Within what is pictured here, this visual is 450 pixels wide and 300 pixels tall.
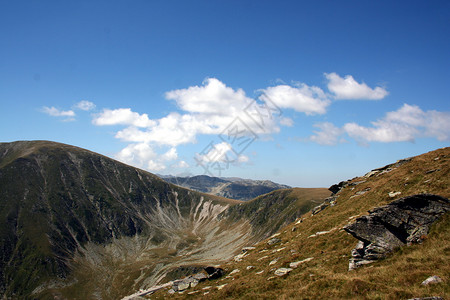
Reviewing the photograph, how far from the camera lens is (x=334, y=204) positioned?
5144 centimetres

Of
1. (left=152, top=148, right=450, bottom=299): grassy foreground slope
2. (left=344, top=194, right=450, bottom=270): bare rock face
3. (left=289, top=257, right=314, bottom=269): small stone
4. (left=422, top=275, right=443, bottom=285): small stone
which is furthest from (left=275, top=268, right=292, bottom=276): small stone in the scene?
(left=422, top=275, right=443, bottom=285): small stone

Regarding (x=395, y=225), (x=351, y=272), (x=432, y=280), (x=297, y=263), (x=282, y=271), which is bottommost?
(x=282, y=271)

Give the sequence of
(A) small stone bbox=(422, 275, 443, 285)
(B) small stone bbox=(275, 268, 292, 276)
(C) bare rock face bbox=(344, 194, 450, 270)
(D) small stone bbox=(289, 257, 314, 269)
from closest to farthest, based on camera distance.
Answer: (A) small stone bbox=(422, 275, 443, 285) → (C) bare rock face bbox=(344, 194, 450, 270) → (B) small stone bbox=(275, 268, 292, 276) → (D) small stone bbox=(289, 257, 314, 269)

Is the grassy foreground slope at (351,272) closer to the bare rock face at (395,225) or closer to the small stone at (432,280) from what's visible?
the small stone at (432,280)

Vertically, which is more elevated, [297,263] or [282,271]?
[297,263]

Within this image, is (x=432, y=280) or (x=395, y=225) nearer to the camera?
(x=432, y=280)

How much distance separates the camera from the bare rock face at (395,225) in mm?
19750

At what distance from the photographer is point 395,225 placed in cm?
2000

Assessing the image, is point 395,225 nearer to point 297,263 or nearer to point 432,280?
point 432,280

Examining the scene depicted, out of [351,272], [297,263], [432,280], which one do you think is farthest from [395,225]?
[297,263]

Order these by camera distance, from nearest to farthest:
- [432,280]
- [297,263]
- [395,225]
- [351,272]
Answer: [432,280]
[351,272]
[395,225]
[297,263]

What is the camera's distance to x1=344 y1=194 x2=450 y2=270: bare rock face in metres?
19.8

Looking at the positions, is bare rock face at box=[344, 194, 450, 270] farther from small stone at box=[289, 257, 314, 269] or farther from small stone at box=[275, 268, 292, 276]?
small stone at box=[275, 268, 292, 276]

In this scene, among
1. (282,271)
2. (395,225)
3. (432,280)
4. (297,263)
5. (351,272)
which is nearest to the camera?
(432,280)
